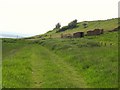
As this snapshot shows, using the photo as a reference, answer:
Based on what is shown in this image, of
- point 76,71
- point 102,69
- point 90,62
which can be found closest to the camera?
point 102,69

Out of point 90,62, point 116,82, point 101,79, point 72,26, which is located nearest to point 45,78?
point 101,79

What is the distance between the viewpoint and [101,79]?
25.3 meters

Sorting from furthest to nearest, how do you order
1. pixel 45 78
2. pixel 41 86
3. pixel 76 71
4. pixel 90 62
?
pixel 90 62 → pixel 76 71 → pixel 45 78 → pixel 41 86

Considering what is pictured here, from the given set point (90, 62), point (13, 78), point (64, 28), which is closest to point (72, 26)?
point (64, 28)

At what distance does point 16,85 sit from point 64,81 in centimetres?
411

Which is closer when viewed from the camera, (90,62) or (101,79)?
(101,79)

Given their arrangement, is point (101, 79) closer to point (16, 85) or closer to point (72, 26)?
point (16, 85)

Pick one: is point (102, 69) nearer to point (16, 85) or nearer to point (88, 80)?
point (88, 80)

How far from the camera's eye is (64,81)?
25109mm

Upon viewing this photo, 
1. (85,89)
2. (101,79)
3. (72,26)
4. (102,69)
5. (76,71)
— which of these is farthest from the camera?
(72,26)

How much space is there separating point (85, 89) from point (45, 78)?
5977mm

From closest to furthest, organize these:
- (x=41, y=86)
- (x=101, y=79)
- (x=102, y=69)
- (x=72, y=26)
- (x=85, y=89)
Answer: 1. (x=85, y=89)
2. (x=41, y=86)
3. (x=101, y=79)
4. (x=102, y=69)
5. (x=72, y=26)

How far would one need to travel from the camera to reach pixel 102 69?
29375 millimetres

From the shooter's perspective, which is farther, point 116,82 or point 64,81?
point 64,81
